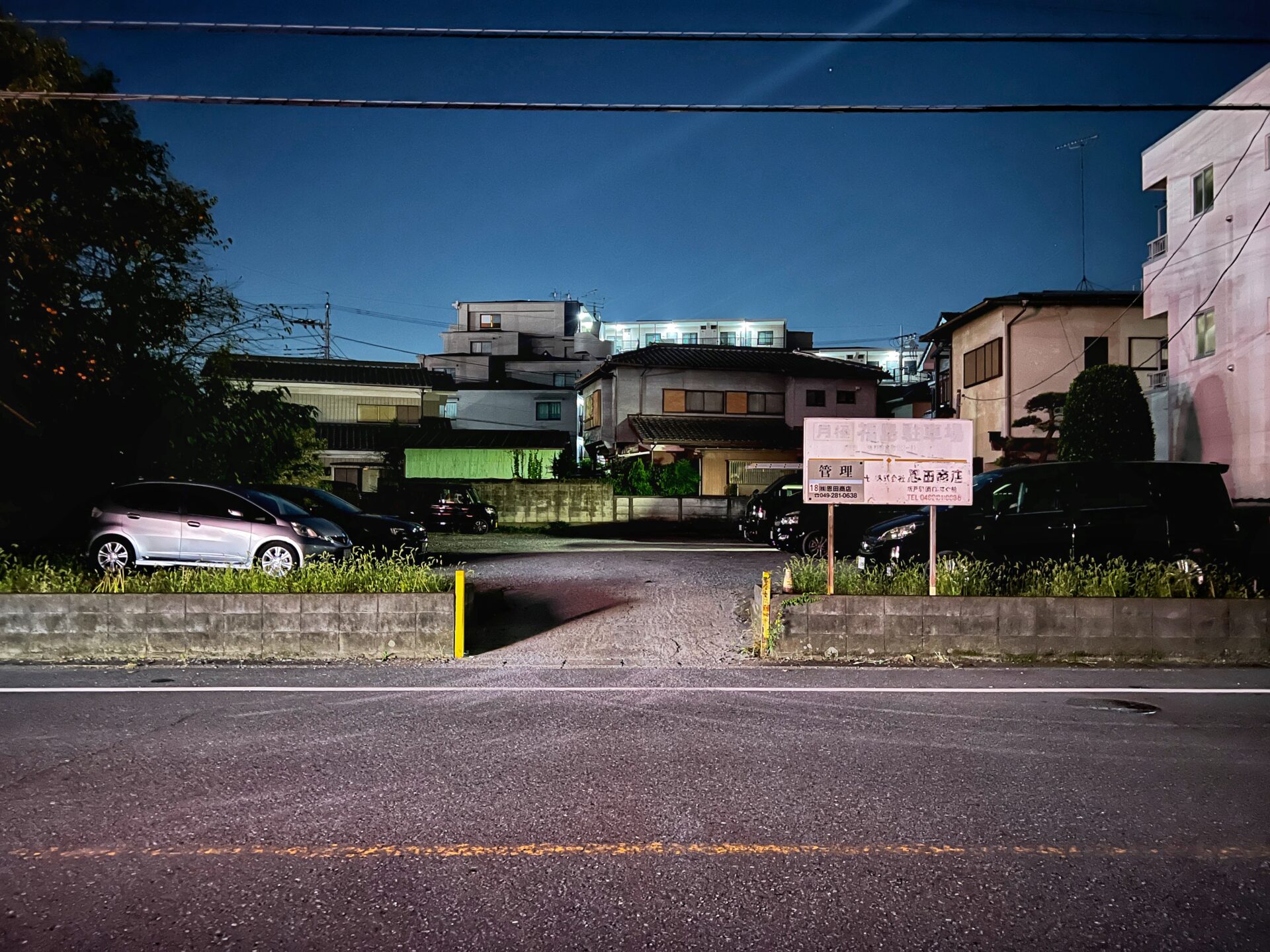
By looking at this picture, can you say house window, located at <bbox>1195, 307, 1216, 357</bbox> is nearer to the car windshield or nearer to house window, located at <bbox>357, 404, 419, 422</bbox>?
the car windshield

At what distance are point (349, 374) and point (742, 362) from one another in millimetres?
19994

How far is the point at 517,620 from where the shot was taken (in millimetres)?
10758

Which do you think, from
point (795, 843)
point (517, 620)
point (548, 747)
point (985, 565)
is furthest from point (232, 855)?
point (985, 565)

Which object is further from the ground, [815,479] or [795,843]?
[815,479]

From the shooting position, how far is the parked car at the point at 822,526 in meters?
16.8

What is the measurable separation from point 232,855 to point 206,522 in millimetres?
10364

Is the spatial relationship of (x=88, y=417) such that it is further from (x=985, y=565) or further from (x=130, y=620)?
(x=985, y=565)

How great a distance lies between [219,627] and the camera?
8812mm

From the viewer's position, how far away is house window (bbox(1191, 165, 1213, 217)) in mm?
21484

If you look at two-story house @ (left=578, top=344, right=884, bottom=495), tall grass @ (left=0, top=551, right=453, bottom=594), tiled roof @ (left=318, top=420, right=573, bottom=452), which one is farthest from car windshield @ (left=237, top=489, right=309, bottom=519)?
tiled roof @ (left=318, top=420, right=573, bottom=452)

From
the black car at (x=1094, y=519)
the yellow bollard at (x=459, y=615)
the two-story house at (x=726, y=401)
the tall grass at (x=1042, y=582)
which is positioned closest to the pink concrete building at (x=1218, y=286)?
the black car at (x=1094, y=519)

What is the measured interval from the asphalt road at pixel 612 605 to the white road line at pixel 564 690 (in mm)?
1178

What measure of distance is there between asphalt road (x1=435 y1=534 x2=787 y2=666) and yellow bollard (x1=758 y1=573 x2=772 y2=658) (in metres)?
0.31

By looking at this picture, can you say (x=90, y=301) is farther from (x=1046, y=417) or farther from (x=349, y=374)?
(x=349, y=374)
